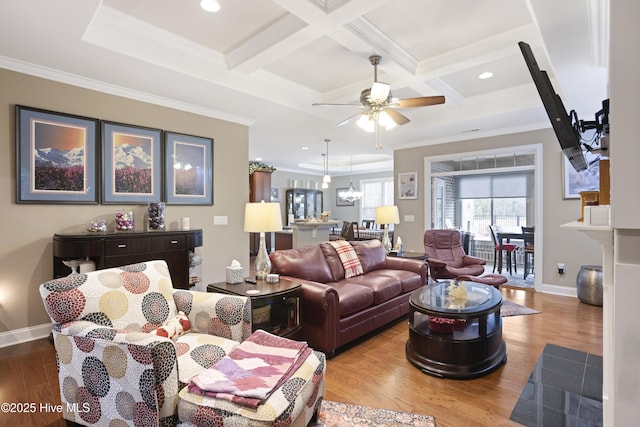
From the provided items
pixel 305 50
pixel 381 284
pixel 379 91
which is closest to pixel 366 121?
pixel 379 91

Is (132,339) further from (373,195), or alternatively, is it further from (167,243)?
(373,195)

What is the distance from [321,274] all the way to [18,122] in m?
3.20

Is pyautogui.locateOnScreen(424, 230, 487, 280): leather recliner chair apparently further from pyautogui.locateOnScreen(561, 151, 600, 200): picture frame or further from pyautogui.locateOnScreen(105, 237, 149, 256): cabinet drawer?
pyautogui.locateOnScreen(105, 237, 149, 256): cabinet drawer

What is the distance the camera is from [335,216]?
11352mm

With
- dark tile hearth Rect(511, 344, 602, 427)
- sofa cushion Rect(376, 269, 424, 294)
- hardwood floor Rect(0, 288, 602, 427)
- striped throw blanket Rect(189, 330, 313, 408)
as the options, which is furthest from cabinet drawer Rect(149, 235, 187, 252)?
dark tile hearth Rect(511, 344, 602, 427)

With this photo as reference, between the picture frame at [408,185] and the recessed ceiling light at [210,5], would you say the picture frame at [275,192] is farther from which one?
the recessed ceiling light at [210,5]

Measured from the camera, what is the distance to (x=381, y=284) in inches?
128

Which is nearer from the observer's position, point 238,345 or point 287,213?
point 238,345

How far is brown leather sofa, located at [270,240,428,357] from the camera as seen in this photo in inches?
103

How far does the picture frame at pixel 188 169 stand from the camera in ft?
13.0

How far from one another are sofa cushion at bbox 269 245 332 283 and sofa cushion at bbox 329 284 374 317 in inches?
8.6

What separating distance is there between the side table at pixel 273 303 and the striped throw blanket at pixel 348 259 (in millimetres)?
984

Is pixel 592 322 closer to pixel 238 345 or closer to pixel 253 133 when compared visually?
pixel 238 345

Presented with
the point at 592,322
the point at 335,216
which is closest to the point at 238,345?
the point at 592,322
